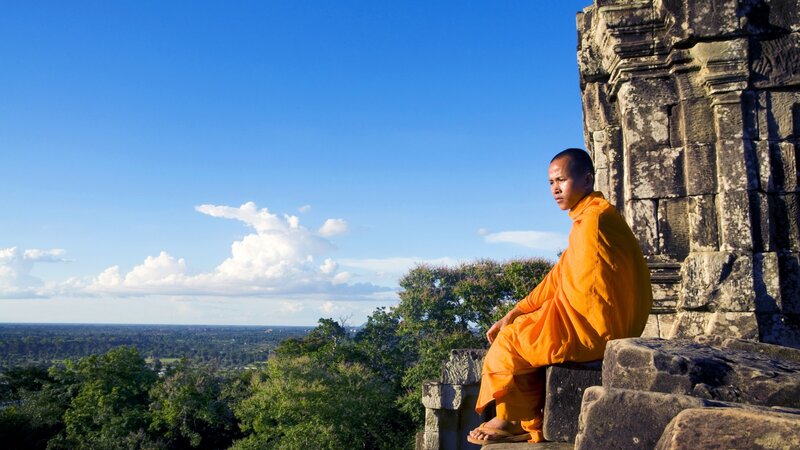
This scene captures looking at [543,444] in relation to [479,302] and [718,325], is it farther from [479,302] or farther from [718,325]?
[479,302]

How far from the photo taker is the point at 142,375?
85.3ft

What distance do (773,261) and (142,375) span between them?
25838mm

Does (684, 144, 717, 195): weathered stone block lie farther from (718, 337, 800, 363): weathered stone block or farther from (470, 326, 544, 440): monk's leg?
(470, 326, 544, 440): monk's leg

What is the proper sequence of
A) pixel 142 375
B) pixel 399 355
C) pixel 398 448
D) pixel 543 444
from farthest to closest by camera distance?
pixel 142 375
pixel 399 355
pixel 398 448
pixel 543 444

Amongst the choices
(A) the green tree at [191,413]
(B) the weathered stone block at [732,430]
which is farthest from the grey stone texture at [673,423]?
(A) the green tree at [191,413]

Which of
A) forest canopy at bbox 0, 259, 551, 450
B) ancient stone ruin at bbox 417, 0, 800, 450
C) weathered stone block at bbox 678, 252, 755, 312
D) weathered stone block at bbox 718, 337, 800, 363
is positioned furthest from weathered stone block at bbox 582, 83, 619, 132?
forest canopy at bbox 0, 259, 551, 450

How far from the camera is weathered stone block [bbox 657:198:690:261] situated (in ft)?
14.7

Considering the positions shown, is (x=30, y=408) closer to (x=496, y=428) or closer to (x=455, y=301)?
(x=455, y=301)

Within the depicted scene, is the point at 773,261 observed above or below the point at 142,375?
above

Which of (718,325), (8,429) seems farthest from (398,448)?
(718,325)

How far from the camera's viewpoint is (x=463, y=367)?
198 inches

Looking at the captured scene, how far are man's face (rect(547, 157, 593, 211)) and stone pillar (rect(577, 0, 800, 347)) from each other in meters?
1.51

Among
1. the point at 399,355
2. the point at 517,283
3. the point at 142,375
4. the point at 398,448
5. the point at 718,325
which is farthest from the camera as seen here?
the point at 142,375

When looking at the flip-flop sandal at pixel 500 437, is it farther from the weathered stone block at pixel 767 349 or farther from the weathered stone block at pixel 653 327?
the weathered stone block at pixel 653 327
